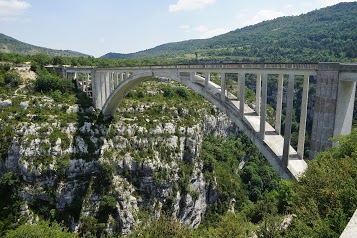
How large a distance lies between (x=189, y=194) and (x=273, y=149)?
101 feet

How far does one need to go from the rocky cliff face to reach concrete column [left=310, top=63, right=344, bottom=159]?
3110 centimetres

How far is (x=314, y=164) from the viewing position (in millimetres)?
13266

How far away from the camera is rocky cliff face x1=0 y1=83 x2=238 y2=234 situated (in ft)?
128

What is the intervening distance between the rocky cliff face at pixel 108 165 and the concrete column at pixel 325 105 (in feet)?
102

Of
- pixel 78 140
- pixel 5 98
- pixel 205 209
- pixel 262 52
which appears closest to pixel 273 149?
pixel 78 140

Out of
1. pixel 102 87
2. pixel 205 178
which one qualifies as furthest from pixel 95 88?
pixel 205 178

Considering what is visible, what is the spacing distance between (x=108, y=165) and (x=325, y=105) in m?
33.0

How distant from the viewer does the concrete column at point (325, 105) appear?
49.2ft

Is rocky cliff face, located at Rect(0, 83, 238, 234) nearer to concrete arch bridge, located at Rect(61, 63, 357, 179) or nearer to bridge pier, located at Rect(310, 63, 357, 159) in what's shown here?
concrete arch bridge, located at Rect(61, 63, 357, 179)

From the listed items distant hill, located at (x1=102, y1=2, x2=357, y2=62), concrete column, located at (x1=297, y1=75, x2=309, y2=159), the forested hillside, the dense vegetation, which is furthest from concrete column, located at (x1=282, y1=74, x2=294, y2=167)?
distant hill, located at (x1=102, y1=2, x2=357, y2=62)

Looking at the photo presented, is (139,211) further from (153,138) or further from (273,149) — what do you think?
(273,149)

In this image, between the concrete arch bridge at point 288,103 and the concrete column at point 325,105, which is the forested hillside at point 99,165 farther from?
the concrete column at point 325,105

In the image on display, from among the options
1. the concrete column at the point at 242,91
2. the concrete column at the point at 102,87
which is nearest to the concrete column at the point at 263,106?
the concrete column at the point at 242,91

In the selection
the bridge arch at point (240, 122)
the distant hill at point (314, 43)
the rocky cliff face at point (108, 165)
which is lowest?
the rocky cliff face at point (108, 165)
